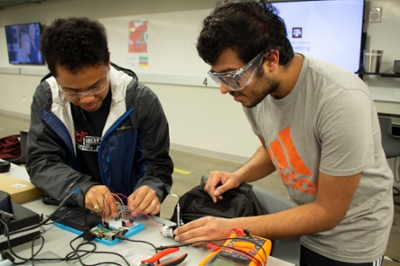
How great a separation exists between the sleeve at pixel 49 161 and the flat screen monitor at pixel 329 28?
2.60 m

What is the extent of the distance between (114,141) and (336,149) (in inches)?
34.8

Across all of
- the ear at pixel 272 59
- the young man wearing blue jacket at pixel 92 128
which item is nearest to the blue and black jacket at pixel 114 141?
the young man wearing blue jacket at pixel 92 128

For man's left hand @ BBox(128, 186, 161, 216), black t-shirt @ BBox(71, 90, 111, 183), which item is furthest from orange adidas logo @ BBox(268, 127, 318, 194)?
black t-shirt @ BBox(71, 90, 111, 183)

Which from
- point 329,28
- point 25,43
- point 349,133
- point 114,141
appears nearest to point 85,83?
point 114,141

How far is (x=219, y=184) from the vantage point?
4.55 ft

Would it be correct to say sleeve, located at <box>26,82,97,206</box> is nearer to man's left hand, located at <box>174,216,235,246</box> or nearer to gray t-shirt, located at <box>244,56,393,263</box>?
man's left hand, located at <box>174,216,235,246</box>

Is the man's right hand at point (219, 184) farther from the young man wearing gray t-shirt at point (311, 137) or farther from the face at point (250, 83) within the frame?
the face at point (250, 83)

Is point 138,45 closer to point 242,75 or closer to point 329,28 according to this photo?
point 329,28

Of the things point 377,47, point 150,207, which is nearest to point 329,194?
point 150,207

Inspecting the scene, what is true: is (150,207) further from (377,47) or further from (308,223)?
(377,47)

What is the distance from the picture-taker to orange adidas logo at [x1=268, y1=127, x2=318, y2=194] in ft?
3.87

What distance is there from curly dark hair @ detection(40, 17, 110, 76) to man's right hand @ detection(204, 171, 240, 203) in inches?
24.5

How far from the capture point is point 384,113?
11.1ft

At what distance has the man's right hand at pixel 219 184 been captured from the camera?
4.41 ft
